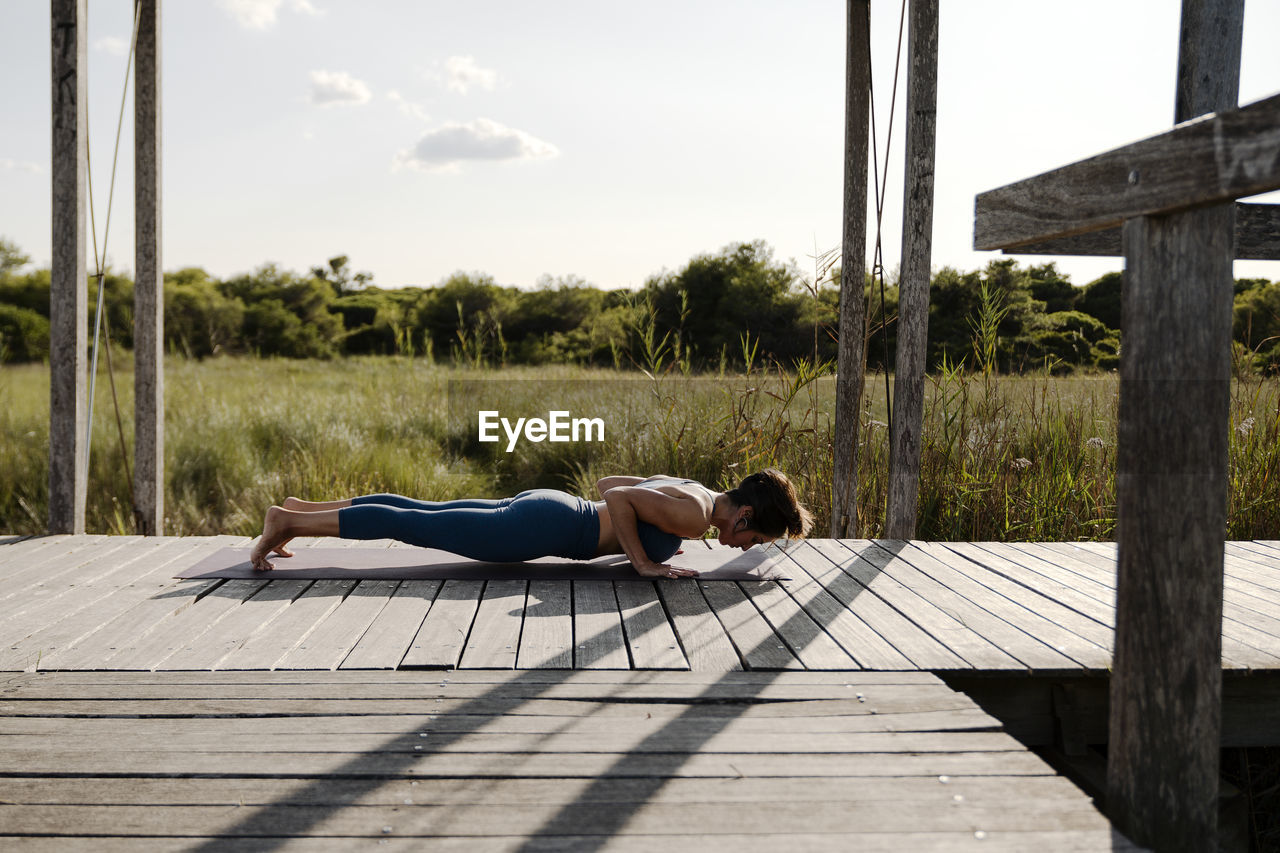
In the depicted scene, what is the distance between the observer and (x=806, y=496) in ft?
15.2

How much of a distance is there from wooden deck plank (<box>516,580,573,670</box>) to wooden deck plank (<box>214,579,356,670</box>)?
0.61 metres

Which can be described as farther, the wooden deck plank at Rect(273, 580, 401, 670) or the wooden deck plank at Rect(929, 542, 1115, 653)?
the wooden deck plank at Rect(929, 542, 1115, 653)

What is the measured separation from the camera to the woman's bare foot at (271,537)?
3.13 metres

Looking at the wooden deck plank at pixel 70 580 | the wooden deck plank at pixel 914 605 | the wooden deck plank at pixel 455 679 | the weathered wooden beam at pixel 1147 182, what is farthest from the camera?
the wooden deck plank at pixel 70 580

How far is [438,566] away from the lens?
3.33 metres

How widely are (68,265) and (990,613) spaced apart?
3.92 metres

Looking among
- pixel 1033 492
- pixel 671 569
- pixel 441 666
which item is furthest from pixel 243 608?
pixel 1033 492

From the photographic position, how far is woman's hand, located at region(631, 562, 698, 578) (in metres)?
3.09

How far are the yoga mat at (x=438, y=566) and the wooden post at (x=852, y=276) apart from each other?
27.2 inches

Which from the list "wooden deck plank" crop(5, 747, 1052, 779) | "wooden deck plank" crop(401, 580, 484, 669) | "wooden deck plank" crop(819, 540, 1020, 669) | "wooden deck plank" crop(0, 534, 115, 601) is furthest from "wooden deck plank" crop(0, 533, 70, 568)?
"wooden deck plank" crop(819, 540, 1020, 669)

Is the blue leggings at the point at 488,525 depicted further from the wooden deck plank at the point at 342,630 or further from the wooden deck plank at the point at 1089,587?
the wooden deck plank at the point at 1089,587

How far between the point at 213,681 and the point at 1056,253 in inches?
89.4

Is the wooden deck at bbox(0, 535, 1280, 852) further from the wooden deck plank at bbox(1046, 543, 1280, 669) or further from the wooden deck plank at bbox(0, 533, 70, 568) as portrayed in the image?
the wooden deck plank at bbox(0, 533, 70, 568)

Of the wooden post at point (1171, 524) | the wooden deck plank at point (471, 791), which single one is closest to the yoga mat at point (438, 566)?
the wooden deck plank at point (471, 791)
